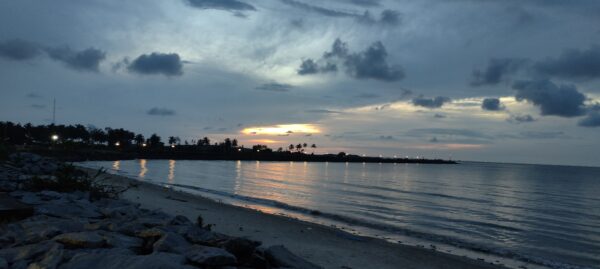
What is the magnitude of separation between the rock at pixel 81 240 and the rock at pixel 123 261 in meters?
0.55

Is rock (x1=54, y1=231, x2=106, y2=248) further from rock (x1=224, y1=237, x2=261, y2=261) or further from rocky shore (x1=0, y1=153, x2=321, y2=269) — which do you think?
rock (x1=224, y1=237, x2=261, y2=261)

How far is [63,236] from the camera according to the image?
6449 mm

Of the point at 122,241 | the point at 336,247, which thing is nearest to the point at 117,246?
the point at 122,241

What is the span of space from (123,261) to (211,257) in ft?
3.62

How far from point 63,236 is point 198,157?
548 ft

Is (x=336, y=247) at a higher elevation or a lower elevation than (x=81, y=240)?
lower

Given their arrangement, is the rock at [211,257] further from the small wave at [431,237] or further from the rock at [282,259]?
the small wave at [431,237]

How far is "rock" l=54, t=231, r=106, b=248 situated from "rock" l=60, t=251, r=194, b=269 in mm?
551

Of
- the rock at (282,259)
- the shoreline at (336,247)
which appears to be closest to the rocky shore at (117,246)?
the rock at (282,259)

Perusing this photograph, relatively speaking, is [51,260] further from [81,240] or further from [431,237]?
[431,237]

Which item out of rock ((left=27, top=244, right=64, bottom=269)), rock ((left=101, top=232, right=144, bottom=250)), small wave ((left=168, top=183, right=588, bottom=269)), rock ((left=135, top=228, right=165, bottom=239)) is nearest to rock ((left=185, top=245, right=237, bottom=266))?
rock ((left=101, top=232, right=144, bottom=250))

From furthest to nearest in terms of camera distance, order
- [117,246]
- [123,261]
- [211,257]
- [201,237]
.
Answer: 1. [201,237]
2. [117,246]
3. [211,257]
4. [123,261]

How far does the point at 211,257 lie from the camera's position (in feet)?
18.9

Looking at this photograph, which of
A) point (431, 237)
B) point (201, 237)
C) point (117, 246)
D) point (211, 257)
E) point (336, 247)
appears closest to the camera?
point (211, 257)
